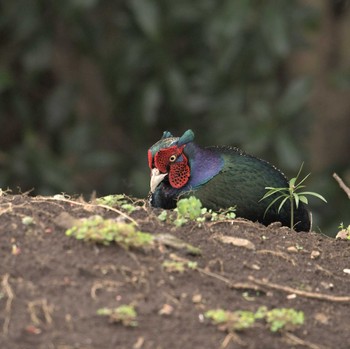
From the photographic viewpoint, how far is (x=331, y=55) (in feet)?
27.5

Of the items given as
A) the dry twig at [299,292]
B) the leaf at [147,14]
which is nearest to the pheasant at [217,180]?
the dry twig at [299,292]

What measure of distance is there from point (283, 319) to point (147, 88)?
14.2 ft

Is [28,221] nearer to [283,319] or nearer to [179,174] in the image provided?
[283,319]

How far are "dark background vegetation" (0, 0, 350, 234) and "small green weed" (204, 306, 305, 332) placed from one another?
3.90 metres

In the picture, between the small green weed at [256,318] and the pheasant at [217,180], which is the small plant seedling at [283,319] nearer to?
the small green weed at [256,318]

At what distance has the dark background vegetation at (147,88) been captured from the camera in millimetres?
7113

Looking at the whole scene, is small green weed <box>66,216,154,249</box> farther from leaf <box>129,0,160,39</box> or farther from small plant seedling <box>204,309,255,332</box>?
leaf <box>129,0,160,39</box>

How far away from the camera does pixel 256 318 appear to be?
3.16 meters

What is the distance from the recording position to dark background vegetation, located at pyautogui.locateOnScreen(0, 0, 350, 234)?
7.11 metres

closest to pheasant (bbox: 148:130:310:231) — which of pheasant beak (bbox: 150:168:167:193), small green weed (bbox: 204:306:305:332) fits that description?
pheasant beak (bbox: 150:168:167:193)

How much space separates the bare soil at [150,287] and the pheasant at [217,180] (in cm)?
87

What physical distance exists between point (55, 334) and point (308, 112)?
16.0 feet

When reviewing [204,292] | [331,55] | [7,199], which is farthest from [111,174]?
[204,292]

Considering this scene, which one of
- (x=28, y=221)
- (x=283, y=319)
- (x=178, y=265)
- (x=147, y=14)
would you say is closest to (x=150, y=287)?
(x=178, y=265)
